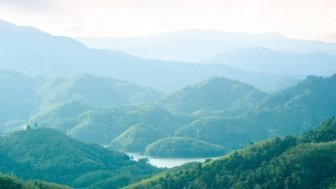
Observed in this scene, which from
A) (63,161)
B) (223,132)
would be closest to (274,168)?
(63,161)

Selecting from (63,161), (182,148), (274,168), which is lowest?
(182,148)

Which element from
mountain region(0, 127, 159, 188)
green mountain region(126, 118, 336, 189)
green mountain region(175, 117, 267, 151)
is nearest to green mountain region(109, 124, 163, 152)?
green mountain region(175, 117, 267, 151)

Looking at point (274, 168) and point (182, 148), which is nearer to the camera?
point (274, 168)

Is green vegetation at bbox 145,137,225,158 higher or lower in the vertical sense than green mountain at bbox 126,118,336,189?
lower

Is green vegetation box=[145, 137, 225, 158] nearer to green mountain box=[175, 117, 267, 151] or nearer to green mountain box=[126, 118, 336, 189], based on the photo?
green mountain box=[175, 117, 267, 151]

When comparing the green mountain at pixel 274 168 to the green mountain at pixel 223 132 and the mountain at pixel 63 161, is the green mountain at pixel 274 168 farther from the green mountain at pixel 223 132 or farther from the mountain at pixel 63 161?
the green mountain at pixel 223 132

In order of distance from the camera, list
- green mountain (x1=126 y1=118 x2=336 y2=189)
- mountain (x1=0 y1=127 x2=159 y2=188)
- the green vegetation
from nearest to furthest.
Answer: green mountain (x1=126 y1=118 x2=336 y2=189) < mountain (x1=0 y1=127 x2=159 y2=188) < the green vegetation

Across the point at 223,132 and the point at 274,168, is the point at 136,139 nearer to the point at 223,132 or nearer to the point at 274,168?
the point at 223,132

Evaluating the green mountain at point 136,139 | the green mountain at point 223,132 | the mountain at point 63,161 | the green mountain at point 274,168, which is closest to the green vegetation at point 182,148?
the green mountain at point 136,139
